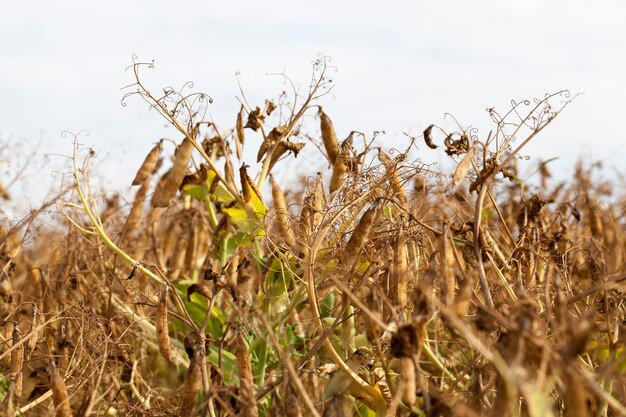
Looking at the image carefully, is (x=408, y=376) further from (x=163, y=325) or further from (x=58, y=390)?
(x=163, y=325)

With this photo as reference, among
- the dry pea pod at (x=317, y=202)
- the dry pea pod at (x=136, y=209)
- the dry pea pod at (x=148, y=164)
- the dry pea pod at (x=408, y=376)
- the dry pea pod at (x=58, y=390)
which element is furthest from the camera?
the dry pea pod at (x=136, y=209)

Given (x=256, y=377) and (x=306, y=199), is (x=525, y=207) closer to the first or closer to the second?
(x=306, y=199)

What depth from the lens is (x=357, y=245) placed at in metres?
2.63

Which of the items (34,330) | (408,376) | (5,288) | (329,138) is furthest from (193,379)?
(5,288)

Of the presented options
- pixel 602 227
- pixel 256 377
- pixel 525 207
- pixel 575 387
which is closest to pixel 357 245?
pixel 256 377

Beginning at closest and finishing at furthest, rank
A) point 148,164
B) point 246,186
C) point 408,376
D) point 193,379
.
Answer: point 408,376
point 193,379
point 246,186
point 148,164

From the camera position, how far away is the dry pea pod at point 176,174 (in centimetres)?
341

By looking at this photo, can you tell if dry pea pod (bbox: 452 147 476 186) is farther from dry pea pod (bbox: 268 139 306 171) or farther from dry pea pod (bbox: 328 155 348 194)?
dry pea pod (bbox: 268 139 306 171)

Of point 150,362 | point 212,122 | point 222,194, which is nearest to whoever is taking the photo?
point 212,122

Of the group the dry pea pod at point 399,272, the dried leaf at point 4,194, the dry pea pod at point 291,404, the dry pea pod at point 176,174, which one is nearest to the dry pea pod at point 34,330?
the dry pea pod at point 176,174

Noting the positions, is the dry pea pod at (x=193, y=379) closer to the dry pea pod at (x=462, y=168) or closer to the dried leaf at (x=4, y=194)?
the dry pea pod at (x=462, y=168)

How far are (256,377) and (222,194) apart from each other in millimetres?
852

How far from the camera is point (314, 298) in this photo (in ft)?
8.11

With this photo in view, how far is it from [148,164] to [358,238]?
1430 millimetres
